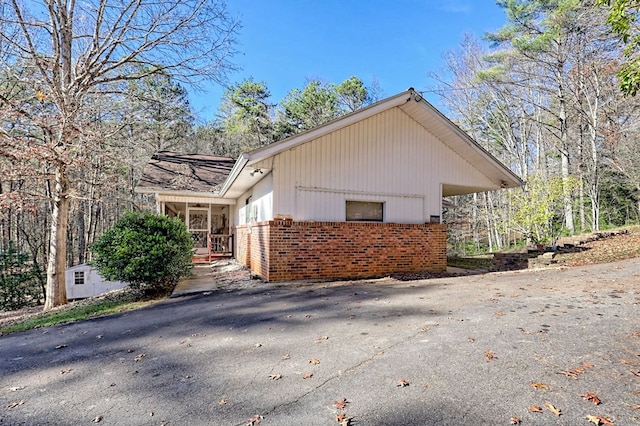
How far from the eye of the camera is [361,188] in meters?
9.00

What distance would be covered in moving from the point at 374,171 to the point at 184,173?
8765mm

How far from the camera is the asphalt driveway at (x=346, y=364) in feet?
8.12

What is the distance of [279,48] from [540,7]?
13431 millimetres

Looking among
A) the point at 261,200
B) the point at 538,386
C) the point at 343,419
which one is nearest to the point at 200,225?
the point at 261,200

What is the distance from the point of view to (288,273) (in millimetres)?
8156

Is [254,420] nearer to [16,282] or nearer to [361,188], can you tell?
[361,188]

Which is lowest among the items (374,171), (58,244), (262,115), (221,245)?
(221,245)

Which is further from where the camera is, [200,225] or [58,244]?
[200,225]

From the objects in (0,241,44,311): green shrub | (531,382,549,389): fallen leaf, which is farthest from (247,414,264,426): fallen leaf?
(0,241,44,311): green shrub

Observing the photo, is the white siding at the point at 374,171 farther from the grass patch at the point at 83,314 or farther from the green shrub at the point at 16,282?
the green shrub at the point at 16,282

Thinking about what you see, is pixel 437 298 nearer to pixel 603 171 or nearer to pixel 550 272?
pixel 550 272

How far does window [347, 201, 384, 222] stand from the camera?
904 cm

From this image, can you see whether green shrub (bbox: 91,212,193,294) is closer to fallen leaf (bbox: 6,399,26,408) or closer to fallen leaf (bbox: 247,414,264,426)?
fallen leaf (bbox: 6,399,26,408)

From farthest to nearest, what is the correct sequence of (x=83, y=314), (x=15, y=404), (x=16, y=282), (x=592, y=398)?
(x=16, y=282) < (x=83, y=314) < (x=15, y=404) < (x=592, y=398)
